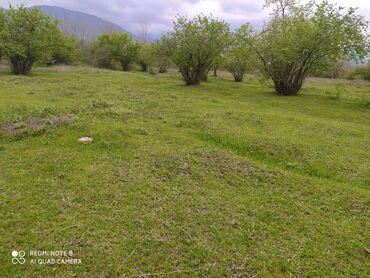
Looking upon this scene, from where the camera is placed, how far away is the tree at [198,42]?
24.3m

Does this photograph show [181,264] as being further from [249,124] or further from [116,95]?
[116,95]

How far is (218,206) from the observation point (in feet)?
19.4

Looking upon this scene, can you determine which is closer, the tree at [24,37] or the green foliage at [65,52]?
the tree at [24,37]

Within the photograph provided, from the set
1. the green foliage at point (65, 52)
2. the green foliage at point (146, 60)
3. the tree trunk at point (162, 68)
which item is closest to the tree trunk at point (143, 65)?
the green foliage at point (146, 60)

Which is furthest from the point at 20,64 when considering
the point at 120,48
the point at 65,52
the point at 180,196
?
the point at 180,196

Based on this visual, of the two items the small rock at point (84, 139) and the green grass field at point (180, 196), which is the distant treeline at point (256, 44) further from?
the small rock at point (84, 139)

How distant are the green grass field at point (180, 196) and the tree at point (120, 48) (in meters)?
38.7

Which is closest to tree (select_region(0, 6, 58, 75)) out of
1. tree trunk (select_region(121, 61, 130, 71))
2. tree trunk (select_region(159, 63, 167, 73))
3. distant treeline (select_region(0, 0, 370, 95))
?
distant treeline (select_region(0, 0, 370, 95))

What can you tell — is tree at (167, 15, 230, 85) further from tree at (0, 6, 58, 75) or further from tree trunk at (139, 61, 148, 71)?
tree trunk at (139, 61, 148, 71)

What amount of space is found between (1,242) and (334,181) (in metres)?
7.09

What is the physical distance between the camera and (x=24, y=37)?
91.1 ft

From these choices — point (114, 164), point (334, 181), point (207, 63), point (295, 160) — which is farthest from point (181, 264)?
point (207, 63)

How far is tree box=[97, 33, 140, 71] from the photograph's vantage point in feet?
158

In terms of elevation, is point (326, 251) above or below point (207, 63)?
below
